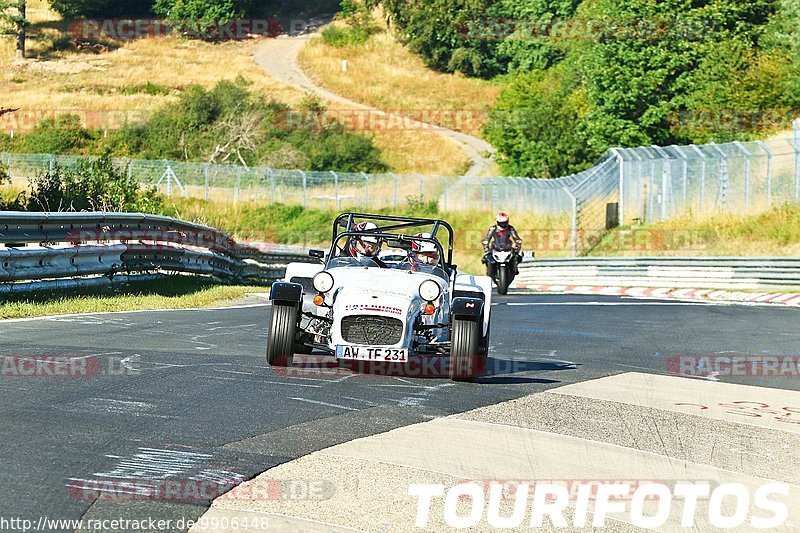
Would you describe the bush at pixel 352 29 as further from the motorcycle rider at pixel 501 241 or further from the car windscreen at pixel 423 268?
the car windscreen at pixel 423 268

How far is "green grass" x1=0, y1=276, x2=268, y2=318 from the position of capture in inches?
606

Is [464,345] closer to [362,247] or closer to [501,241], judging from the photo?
[362,247]

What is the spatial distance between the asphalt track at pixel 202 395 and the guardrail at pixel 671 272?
11.8 metres

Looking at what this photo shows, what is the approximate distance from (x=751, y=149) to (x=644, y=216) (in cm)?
634

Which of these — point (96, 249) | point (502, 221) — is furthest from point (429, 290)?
point (502, 221)

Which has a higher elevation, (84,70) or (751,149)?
(84,70)

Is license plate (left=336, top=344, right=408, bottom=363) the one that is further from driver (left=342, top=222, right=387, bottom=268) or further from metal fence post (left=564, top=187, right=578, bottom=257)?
metal fence post (left=564, top=187, right=578, bottom=257)

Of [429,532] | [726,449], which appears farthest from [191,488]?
[726,449]

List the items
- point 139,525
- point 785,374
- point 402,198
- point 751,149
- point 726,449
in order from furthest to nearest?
point 402,198
point 751,149
point 785,374
point 726,449
point 139,525

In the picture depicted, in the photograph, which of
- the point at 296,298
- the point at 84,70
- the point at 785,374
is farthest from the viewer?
the point at 84,70

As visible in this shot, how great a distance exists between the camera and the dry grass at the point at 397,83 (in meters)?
91.1

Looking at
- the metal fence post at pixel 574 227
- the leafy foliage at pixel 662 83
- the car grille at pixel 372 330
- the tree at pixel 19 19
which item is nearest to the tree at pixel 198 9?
the tree at pixel 19 19

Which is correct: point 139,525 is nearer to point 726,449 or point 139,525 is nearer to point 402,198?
point 726,449

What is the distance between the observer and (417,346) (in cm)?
1063
